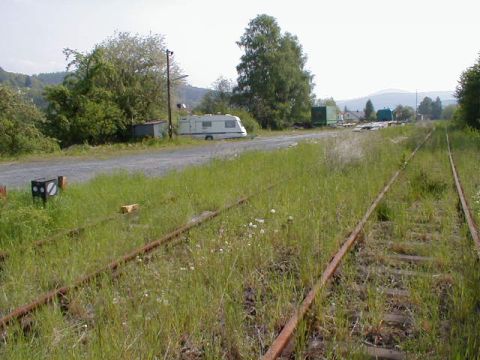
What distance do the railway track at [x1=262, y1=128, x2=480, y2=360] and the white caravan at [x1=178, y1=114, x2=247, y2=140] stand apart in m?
40.0

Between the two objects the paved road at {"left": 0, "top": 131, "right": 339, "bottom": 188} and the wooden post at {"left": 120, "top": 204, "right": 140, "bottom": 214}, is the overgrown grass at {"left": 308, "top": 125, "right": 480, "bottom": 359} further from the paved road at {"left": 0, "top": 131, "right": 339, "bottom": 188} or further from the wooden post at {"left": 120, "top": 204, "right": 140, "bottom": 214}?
the paved road at {"left": 0, "top": 131, "right": 339, "bottom": 188}

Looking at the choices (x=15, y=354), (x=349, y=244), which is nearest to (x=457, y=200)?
(x=349, y=244)

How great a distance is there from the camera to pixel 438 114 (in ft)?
630

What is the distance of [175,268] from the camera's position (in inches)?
196

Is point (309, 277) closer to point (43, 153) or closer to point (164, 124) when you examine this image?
point (43, 153)

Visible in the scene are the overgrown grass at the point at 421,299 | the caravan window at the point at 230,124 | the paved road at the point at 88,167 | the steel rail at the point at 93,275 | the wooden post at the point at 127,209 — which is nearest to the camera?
the overgrown grass at the point at 421,299

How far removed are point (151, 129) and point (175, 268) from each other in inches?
1537

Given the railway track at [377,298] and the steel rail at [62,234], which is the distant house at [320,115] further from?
the railway track at [377,298]

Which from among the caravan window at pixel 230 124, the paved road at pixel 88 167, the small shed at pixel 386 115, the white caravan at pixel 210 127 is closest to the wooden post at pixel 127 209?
the paved road at pixel 88 167

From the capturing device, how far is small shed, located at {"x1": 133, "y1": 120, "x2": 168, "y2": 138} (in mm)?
42938

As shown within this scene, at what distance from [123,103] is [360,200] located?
40.1 metres

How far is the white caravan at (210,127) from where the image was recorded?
45.8 metres

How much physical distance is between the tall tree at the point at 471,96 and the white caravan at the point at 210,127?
20238 mm

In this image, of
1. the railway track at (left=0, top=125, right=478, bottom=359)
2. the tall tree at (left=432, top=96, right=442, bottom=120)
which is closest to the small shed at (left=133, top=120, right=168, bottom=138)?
the railway track at (left=0, top=125, right=478, bottom=359)
